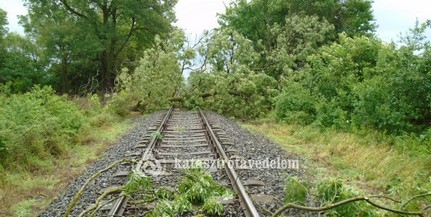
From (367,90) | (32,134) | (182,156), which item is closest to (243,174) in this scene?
(182,156)

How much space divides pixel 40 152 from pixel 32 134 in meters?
0.46

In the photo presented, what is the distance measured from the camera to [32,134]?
→ 8.90m

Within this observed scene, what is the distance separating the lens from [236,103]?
18.1 meters

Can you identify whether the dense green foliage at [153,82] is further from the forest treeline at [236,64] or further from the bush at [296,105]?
the bush at [296,105]

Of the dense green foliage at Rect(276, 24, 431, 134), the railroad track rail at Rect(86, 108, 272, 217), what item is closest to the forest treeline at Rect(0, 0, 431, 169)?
the dense green foliage at Rect(276, 24, 431, 134)

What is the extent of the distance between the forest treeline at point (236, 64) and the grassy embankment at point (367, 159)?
663mm

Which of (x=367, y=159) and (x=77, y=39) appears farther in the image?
(x=77, y=39)

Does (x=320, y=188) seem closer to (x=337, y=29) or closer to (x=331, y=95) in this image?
(x=331, y=95)

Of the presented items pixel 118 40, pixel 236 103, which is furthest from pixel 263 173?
pixel 118 40

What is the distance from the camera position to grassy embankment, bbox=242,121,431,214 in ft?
21.3

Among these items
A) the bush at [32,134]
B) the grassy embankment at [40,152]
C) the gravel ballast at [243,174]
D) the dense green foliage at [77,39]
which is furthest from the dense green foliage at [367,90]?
the dense green foliage at [77,39]

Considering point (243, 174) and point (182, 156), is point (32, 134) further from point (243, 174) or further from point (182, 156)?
point (243, 174)

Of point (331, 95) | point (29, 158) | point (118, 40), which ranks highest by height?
point (118, 40)

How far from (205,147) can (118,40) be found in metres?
27.3
